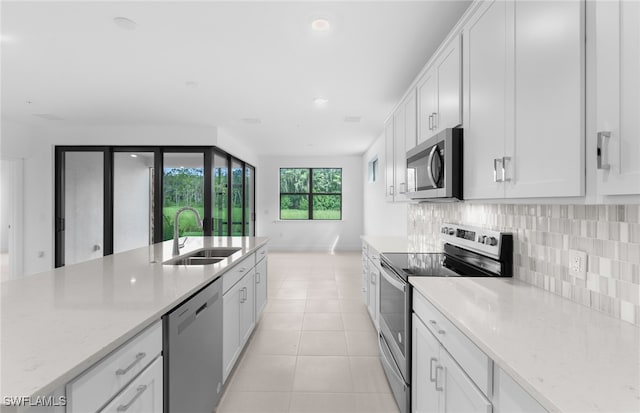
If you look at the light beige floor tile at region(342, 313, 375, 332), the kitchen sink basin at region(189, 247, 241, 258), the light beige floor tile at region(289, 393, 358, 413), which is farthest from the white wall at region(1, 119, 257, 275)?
the light beige floor tile at region(289, 393, 358, 413)

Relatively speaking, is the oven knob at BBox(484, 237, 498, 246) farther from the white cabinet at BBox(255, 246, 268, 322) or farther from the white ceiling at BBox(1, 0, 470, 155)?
the white cabinet at BBox(255, 246, 268, 322)

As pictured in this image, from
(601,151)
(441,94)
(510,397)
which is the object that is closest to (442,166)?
(441,94)

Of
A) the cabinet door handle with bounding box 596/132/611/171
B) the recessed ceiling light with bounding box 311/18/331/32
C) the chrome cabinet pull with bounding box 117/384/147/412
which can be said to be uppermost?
the recessed ceiling light with bounding box 311/18/331/32

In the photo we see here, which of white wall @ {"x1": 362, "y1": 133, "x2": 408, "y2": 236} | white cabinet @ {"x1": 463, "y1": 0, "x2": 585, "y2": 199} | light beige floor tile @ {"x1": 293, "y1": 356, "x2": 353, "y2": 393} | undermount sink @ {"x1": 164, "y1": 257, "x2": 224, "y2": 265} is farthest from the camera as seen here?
white wall @ {"x1": 362, "y1": 133, "x2": 408, "y2": 236}

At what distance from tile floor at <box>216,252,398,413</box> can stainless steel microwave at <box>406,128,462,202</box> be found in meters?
1.42

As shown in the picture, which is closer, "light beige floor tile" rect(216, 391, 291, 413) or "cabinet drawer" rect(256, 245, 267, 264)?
"light beige floor tile" rect(216, 391, 291, 413)

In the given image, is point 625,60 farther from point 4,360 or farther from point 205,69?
point 205,69

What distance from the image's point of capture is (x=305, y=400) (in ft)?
6.95

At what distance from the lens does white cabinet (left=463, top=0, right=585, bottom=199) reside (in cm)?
101

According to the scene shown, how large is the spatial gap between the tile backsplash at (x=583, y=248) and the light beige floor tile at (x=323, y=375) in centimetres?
143

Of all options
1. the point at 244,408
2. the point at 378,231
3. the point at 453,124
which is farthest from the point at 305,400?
the point at 378,231

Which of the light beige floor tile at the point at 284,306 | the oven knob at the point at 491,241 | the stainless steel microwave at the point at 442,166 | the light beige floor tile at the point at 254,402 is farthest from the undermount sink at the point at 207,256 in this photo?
the oven knob at the point at 491,241

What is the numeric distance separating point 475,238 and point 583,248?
744 millimetres

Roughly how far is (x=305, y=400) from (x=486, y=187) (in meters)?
1.76
